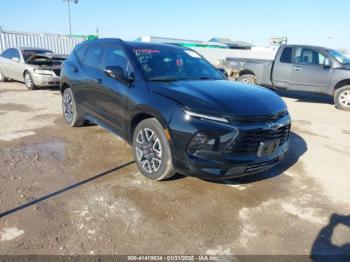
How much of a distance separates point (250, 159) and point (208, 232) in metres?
0.91

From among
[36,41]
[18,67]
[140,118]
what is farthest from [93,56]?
[36,41]

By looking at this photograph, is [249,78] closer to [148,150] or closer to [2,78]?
[148,150]

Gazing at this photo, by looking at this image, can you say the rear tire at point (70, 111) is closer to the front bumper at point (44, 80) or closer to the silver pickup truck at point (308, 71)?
the front bumper at point (44, 80)

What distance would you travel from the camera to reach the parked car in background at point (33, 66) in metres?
10.7

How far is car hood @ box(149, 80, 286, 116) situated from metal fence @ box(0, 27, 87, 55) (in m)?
18.0

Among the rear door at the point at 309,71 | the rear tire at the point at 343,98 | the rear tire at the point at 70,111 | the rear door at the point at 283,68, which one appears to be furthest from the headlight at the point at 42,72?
the rear tire at the point at 343,98

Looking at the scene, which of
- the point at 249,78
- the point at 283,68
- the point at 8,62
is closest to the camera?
the point at 283,68

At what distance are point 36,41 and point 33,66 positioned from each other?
10108 mm

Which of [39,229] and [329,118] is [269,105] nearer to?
[39,229]

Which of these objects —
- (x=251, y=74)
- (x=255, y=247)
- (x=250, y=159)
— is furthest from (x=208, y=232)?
(x=251, y=74)

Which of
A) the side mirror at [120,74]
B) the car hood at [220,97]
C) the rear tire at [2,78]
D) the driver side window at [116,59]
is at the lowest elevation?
the rear tire at [2,78]

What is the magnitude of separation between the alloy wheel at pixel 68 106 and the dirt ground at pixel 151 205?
771mm

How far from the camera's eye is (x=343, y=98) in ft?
30.9

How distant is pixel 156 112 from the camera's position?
3.57 metres
